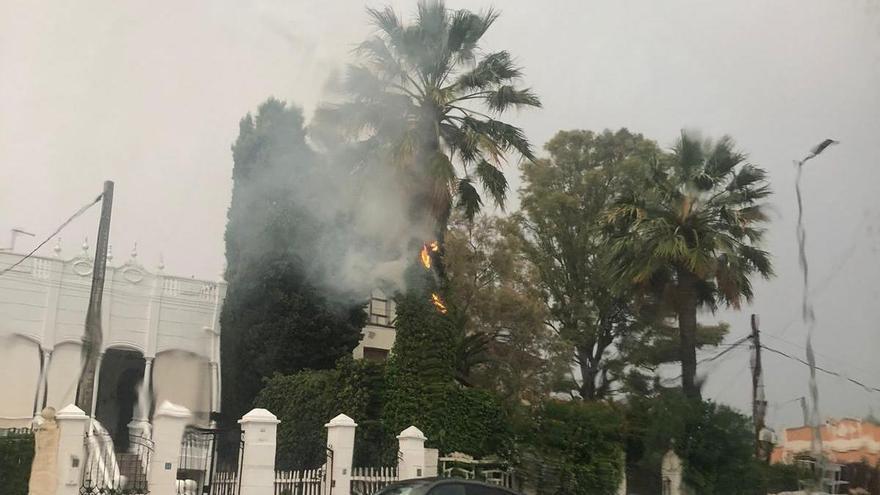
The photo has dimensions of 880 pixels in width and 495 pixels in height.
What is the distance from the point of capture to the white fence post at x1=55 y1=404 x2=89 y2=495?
10.4 meters

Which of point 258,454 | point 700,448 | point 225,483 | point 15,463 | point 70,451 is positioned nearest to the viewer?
point 15,463

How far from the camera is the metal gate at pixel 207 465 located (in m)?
11.7

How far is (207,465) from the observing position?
12828 mm

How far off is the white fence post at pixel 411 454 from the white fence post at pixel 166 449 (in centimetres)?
305

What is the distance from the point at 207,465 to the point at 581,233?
43.9 feet

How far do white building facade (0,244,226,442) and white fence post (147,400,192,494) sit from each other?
3.90 meters

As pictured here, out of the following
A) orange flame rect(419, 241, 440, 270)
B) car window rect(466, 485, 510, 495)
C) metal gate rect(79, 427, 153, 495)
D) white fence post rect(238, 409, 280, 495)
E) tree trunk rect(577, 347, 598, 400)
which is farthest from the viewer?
tree trunk rect(577, 347, 598, 400)

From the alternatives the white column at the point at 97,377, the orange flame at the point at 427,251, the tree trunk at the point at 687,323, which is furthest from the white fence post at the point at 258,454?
the tree trunk at the point at 687,323

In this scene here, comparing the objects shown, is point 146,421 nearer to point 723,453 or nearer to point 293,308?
point 293,308

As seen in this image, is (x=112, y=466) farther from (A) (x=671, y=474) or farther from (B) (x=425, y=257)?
(A) (x=671, y=474)

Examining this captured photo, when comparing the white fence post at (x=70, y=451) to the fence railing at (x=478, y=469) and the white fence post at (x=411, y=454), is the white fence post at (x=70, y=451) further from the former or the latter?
the fence railing at (x=478, y=469)

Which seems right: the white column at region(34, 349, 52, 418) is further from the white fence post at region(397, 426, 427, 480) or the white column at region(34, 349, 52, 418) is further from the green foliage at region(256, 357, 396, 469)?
the white fence post at region(397, 426, 427, 480)

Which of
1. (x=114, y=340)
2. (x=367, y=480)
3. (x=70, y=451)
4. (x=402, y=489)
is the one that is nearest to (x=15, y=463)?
(x=70, y=451)

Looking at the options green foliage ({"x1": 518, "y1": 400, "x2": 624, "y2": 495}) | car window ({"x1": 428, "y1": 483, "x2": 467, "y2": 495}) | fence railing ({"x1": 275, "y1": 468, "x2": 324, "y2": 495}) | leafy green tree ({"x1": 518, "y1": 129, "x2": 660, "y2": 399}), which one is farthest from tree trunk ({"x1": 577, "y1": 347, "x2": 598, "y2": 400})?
car window ({"x1": 428, "y1": 483, "x2": 467, "y2": 495})
